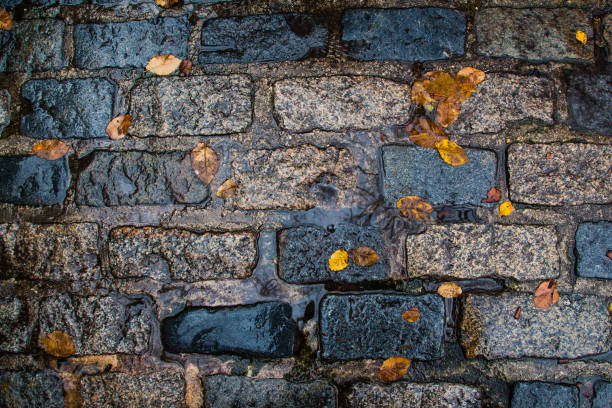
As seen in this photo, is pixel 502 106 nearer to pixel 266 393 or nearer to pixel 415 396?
pixel 415 396

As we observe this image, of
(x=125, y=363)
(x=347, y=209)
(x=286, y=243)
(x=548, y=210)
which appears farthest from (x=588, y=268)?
(x=125, y=363)

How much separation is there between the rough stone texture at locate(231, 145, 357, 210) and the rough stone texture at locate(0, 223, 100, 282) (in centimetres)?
68

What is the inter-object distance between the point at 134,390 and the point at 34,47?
1.64 metres

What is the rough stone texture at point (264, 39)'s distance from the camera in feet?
5.52

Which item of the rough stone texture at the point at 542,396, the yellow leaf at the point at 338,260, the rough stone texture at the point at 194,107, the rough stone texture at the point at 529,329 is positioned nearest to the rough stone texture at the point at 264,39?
the rough stone texture at the point at 194,107

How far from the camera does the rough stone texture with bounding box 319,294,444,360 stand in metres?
1.58

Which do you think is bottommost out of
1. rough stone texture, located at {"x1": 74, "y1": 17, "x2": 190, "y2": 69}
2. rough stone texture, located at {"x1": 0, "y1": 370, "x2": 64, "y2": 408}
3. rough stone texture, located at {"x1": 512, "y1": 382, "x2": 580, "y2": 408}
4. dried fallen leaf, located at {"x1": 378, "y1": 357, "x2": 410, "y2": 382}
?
rough stone texture, located at {"x1": 0, "y1": 370, "x2": 64, "y2": 408}

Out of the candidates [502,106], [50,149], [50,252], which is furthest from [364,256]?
[50,149]

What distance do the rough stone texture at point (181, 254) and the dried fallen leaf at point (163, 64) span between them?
0.72 metres

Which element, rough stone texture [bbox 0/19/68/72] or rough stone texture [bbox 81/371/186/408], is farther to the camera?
rough stone texture [bbox 0/19/68/72]

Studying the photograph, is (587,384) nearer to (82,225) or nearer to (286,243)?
(286,243)

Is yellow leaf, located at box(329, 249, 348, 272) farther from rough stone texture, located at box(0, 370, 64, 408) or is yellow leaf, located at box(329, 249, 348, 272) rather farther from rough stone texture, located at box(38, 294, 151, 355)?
rough stone texture, located at box(0, 370, 64, 408)

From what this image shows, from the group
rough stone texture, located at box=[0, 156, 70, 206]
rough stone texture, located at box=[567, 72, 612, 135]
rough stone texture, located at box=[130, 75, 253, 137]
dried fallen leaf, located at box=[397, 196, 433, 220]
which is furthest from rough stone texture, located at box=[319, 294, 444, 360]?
rough stone texture, located at box=[0, 156, 70, 206]

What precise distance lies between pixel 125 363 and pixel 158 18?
1.57 meters
